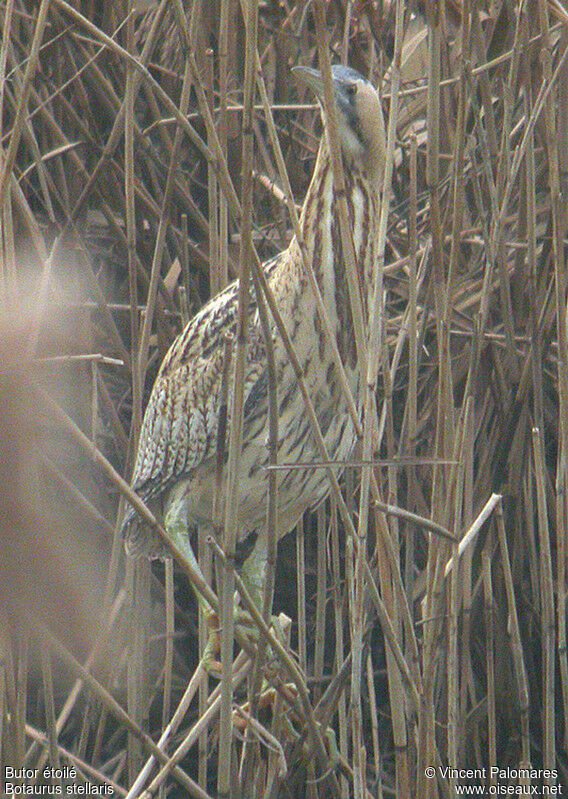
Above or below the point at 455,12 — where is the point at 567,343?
below

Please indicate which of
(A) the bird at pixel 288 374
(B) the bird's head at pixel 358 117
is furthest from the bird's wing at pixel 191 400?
(B) the bird's head at pixel 358 117

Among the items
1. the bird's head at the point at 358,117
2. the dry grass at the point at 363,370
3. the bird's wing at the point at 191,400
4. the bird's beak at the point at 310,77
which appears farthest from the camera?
the bird's wing at the point at 191,400

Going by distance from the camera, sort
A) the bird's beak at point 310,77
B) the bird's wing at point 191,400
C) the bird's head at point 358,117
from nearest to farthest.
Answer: the bird's beak at point 310,77 < the bird's head at point 358,117 < the bird's wing at point 191,400

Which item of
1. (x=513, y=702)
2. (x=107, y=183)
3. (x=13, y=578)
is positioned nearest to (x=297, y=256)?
(x=107, y=183)

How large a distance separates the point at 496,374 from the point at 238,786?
0.99 metres

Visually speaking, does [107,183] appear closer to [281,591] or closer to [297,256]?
[297,256]

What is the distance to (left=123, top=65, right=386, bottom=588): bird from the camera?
1602mm

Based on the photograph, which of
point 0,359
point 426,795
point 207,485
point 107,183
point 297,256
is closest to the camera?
point 0,359

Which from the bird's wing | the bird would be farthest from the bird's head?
the bird's wing

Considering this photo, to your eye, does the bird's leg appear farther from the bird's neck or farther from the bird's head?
the bird's head

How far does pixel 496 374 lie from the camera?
1897 millimetres

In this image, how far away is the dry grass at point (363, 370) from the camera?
113cm

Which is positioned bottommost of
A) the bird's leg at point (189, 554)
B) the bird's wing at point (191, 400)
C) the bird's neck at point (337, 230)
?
the bird's leg at point (189, 554)

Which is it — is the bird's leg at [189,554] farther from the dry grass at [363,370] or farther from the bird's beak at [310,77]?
the bird's beak at [310,77]
